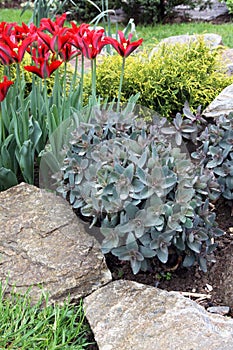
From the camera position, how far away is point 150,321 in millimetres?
2277

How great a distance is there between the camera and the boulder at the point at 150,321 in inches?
84.0

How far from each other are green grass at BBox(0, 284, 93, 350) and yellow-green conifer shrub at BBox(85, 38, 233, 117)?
1958 mm

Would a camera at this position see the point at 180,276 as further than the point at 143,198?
Yes

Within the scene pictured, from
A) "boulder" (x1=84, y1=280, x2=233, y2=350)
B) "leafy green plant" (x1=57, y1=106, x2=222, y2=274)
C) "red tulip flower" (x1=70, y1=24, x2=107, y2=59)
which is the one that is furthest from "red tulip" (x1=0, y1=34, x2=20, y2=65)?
"boulder" (x1=84, y1=280, x2=233, y2=350)

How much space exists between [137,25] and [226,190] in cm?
797

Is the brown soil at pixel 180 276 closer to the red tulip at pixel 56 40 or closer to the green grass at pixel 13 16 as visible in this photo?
the red tulip at pixel 56 40

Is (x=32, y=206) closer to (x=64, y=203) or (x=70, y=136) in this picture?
(x=64, y=203)

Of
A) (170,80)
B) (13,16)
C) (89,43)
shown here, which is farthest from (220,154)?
(13,16)

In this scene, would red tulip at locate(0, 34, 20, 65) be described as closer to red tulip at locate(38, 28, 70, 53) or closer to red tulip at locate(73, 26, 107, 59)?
red tulip at locate(38, 28, 70, 53)

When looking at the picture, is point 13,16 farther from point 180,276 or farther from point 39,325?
point 39,325

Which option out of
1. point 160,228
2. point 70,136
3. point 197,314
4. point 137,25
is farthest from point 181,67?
point 137,25

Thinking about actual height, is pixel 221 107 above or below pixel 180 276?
above

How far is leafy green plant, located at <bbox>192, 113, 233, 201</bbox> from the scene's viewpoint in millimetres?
2932

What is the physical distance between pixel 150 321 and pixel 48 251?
630 millimetres
